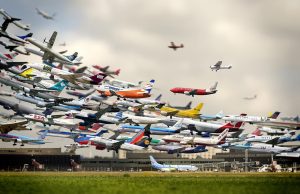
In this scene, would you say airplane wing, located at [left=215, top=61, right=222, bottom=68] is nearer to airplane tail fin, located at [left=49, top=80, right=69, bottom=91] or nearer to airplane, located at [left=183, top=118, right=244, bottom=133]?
airplane, located at [left=183, top=118, right=244, bottom=133]

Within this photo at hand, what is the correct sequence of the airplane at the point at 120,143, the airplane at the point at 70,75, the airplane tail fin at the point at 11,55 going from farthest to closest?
1. the airplane at the point at 120,143
2. the airplane tail fin at the point at 11,55
3. the airplane at the point at 70,75

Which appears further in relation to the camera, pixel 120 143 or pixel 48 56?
pixel 120 143

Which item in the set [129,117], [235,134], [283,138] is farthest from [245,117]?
[129,117]

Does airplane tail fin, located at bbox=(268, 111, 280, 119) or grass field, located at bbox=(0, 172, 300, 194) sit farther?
airplane tail fin, located at bbox=(268, 111, 280, 119)

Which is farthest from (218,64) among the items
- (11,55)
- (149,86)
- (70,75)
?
(11,55)

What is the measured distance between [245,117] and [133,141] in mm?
46620

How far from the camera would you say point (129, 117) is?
541 ft

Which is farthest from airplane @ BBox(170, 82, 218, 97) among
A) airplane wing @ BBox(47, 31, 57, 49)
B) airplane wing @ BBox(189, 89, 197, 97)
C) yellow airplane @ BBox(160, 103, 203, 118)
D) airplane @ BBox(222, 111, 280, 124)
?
airplane wing @ BBox(47, 31, 57, 49)

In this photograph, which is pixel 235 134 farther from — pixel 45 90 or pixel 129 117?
pixel 45 90

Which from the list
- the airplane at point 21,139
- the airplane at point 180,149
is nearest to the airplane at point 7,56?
the airplane at point 21,139

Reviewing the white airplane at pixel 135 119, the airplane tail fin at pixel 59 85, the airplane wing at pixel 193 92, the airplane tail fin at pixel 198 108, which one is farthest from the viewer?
the airplane tail fin at pixel 198 108

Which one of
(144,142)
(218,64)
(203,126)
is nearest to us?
(218,64)

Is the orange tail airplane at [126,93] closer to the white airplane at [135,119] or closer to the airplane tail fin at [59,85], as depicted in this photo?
the airplane tail fin at [59,85]

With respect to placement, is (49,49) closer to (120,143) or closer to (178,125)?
(120,143)
